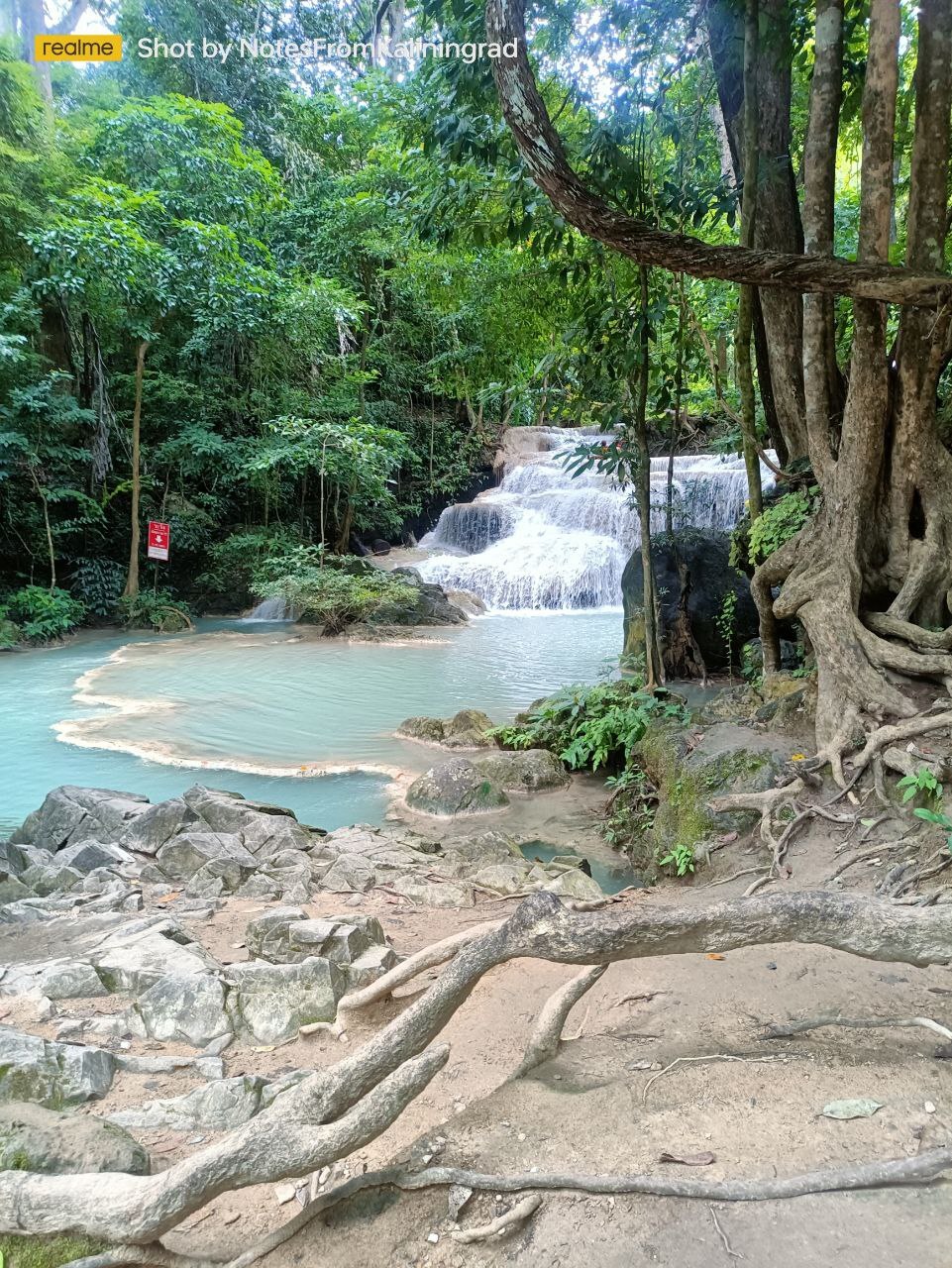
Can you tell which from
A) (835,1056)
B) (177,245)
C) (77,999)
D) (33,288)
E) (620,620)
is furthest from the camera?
(620,620)

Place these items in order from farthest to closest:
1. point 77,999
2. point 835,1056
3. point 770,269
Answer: point 770,269 < point 77,999 < point 835,1056

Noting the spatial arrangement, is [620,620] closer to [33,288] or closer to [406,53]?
[33,288]

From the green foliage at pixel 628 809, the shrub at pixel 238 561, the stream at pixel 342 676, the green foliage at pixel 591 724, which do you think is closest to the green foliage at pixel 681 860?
the green foliage at pixel 628 809

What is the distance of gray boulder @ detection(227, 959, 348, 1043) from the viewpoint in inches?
113

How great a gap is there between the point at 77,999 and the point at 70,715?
7.00 m

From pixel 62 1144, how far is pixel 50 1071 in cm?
61

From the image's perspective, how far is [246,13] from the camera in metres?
18.4

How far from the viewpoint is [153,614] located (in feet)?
52.9

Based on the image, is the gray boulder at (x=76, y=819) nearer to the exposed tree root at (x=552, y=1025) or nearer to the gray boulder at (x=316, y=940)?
the gray boulder at (x=316, y=940)

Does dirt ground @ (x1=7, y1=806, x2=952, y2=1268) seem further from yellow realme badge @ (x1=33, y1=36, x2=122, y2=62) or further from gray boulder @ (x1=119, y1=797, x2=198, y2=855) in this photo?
yellow realme badge @ (x1=33, y1=36, x2=122, y2=62)

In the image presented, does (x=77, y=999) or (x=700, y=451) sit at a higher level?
(x=700, y=451)

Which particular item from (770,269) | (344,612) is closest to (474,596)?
(344,612)

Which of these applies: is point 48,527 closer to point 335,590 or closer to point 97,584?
point 97,584

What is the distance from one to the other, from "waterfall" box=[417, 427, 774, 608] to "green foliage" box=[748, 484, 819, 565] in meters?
9.05
